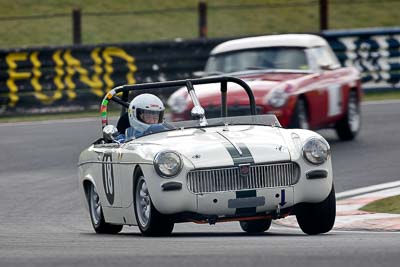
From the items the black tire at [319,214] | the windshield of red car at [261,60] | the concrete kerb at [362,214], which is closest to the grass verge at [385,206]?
the concrete kerb at [362,214]

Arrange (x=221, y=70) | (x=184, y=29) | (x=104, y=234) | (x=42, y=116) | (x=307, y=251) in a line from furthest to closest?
(x=184, y=29) → (x=42, y=116) → (x=221, y=70) → (x=104, y=234) → (x=307, y=251)

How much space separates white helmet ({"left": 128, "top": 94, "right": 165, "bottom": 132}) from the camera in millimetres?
10586

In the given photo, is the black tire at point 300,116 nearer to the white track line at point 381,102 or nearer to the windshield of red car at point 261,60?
the windshield of red car at point 261,60

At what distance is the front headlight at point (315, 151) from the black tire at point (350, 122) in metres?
8.95

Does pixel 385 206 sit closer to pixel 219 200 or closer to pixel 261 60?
pixel 219 200

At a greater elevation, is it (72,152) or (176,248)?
(176,248)

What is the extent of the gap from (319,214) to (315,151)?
49cm

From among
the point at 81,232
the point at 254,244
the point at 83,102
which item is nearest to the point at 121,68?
the point at 83,102

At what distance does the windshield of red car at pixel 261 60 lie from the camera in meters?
17.6

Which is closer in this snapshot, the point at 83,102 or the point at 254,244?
the point at 254,244

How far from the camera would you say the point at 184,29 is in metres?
37.0

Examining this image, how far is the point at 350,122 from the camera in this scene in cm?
1880

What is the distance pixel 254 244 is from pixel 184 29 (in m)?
29.0

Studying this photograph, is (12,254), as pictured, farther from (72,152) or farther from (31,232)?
(72,152)
